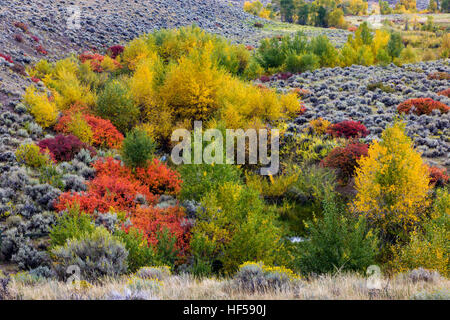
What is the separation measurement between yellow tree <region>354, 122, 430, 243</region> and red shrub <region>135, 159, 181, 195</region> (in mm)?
6017

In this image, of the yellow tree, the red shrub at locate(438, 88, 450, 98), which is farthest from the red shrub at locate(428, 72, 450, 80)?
the yellow tree

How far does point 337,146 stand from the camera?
550 inches

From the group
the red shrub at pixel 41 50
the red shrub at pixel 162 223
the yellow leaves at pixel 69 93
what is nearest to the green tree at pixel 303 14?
the red shrub at pixel 41 50

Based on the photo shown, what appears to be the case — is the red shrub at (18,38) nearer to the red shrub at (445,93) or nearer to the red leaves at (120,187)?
the red leaves at (120,187)

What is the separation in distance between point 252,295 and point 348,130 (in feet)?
39.4

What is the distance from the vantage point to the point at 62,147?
42.9 feet

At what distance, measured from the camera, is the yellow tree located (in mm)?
8281

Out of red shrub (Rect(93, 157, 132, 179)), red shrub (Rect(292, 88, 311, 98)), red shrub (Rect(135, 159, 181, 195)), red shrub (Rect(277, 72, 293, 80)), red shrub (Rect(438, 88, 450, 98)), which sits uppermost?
red shrub (Rect(277, 72, 293, 80))

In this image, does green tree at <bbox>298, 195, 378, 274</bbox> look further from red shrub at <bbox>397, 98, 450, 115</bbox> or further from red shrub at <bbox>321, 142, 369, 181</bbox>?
red shrub at <bbox>397, 98, 450, 115</bbox>

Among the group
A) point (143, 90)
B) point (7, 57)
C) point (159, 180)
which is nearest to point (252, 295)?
point (159, 180)

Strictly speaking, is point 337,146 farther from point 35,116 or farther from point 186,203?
point 35,116

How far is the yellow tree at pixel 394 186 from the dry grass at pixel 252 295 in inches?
126

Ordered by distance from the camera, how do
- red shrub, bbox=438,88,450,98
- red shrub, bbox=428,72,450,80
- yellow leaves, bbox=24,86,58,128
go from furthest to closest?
red shrub, bbox=428,72,450,80 → red shrub, bbox=438,88,450,98 → yellow leaves, bbox=24,86,58,128
